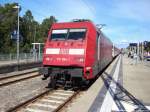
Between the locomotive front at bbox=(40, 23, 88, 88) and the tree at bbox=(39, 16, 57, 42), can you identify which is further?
the tree at bbox=(39, 16, 57, 42)

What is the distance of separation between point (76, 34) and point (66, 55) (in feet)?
3.87

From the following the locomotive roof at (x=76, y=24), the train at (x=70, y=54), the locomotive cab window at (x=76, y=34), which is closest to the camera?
the train at (x=70, y=54)

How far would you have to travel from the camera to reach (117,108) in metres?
10.4

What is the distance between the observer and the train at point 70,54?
44.8ft

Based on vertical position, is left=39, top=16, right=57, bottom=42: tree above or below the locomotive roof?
above

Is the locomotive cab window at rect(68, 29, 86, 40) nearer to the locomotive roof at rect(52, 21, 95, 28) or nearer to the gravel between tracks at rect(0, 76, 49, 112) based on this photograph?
the locomotive roof at rect(52, 21, 95, 28)

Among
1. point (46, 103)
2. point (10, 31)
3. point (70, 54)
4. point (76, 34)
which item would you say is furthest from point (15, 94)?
point (10, 31)

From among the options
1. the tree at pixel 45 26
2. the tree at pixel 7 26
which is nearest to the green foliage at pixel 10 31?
the tree at pixel 7 26

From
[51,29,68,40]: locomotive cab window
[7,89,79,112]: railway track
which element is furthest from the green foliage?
[7,89,79,112]: railway track

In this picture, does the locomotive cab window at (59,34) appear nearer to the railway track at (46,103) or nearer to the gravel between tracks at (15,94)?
→ the gravel between tracks at (15,94)

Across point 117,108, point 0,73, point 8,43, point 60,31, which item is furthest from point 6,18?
point 117,108

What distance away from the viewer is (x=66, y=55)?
46.0 feet

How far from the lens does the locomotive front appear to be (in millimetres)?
13688

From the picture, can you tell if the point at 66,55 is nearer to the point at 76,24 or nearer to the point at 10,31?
the point at 76,24
